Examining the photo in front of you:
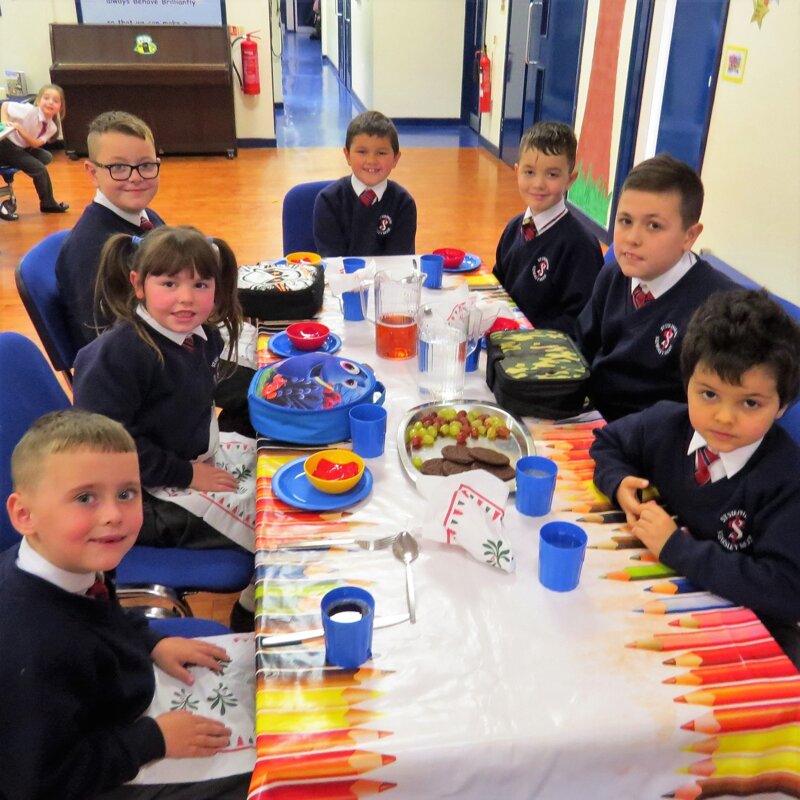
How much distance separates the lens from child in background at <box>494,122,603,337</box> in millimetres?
2281

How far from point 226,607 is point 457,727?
1.35m

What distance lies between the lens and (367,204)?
9.09 ft

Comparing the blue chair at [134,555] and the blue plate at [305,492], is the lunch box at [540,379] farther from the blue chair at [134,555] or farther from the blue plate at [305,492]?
the blue chair at [134,555]

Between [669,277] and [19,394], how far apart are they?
4.61ft

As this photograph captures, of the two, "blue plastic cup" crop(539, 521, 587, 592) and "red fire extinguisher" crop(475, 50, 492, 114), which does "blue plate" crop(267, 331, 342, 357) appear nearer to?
"blue plastic cup" crop(539, 521, 587, 592)

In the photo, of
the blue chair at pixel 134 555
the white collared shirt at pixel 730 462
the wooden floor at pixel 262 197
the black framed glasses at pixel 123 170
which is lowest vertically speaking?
the wooden floor at pixel 262 197

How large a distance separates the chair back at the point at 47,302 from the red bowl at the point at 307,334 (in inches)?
24.2

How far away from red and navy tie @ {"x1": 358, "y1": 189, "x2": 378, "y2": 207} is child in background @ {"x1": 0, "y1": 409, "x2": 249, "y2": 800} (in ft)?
6.13

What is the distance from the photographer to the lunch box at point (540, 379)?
1.49 meters

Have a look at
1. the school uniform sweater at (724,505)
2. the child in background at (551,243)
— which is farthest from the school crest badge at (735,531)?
the child in background at (551,243)

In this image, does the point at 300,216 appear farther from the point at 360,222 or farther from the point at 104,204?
the point at 104,204

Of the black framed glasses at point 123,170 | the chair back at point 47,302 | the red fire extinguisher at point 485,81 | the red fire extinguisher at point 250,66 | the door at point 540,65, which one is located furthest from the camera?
the red fire extinguisher at point 485,81

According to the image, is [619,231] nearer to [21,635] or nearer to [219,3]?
[21,635]

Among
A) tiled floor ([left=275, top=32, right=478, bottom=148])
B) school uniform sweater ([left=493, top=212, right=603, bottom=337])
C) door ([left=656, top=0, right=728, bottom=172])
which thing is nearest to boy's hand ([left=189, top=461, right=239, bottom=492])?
school uniform sweater ([left=493, top=212, right=603, bottom=337])
